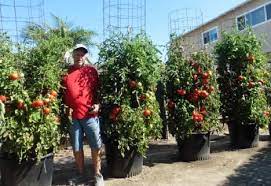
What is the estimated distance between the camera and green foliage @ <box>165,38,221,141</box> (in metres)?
7.14

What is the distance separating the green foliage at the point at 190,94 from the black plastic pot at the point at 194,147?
0.11m

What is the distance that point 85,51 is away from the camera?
19.1ft

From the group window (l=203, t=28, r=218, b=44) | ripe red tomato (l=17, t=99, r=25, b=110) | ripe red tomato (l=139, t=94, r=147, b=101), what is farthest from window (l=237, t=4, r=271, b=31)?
ripe red tomato (l=17, t=99, r=25, b=110)

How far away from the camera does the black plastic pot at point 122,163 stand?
626 centimetres

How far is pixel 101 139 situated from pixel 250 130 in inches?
129

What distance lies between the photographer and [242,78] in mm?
7883

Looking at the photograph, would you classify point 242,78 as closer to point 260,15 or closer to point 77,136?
point 77,136

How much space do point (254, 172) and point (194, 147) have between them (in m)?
1.29

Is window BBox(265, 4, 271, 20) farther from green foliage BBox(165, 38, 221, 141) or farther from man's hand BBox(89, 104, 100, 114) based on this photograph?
man's hand BBox(89, 104, 100, 114)

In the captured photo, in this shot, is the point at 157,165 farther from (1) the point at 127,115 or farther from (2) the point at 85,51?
(2) the point at 85,51

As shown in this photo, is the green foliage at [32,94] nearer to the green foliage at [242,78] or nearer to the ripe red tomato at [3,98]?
the ripe red tomato at [3,98]

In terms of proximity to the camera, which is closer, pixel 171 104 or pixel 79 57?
pixel 79 57

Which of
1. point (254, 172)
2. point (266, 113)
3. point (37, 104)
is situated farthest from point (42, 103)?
point (266, 113)

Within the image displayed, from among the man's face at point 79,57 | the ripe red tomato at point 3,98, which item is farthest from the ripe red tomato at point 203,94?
the ripe red tomato at point 3,98
